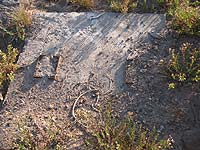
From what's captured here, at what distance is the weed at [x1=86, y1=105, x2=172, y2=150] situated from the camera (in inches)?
169

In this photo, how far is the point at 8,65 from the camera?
534cm

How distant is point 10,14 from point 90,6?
1.22 meters

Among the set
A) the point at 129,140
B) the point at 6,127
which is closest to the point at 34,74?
the point at 6,127

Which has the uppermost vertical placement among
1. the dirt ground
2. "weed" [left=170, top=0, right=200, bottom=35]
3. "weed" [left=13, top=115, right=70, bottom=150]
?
"weed" [left=170, top=0, right=200, bottom=35]

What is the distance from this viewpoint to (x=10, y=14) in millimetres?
5992

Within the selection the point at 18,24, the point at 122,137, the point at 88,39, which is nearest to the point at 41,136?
the point at 122,137

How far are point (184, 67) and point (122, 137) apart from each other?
1.27 m

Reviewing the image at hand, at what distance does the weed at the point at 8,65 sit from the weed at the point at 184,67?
6.64 ft

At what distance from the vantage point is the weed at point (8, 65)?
529 cm

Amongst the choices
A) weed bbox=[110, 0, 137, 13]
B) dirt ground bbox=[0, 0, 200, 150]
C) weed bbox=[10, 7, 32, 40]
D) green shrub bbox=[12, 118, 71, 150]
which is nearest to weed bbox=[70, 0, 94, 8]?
weed bbox=[110, 0, 137, 13]

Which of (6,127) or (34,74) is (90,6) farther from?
(6,127)

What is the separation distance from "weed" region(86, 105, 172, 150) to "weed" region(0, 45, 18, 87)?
1515mm

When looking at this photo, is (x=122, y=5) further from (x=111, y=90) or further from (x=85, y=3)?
(x=111, y=90)

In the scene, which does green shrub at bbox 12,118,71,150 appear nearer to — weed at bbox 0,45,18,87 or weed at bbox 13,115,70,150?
weed at bbox 13,115,70,150
